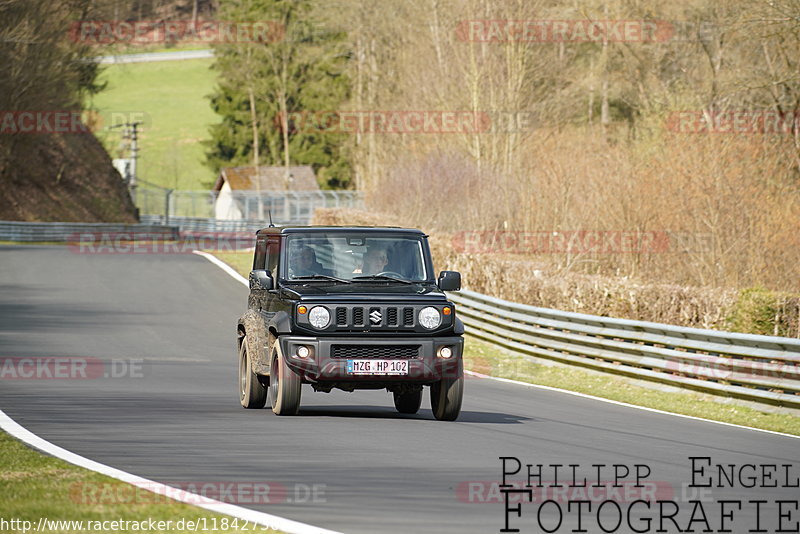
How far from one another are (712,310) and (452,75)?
32.6 meters

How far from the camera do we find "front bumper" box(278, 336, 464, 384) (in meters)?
13.3

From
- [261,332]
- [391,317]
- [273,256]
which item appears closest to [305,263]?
[273,256]

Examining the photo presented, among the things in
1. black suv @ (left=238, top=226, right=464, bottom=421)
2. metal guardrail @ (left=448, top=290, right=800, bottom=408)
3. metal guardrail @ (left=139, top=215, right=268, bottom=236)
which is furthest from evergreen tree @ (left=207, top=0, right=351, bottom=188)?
black suv @ (left=238, top=226, right=464, bottom=421)

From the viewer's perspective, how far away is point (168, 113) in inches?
5684

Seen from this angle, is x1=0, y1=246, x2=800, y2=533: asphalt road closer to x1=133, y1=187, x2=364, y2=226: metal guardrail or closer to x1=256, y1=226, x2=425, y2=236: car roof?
x1=256, y1=226, x2=425, y2=236: car roof

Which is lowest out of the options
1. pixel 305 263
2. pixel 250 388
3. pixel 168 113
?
pixel 250 388

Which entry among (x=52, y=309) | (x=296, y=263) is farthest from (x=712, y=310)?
(x=52, y=309)

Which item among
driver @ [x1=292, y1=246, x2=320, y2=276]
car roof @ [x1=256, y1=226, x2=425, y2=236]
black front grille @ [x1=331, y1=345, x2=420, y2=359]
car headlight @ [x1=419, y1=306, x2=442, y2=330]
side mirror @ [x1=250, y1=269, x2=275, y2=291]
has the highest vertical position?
car roof @ [x1=256, y1=226, x2=425, y2=236]

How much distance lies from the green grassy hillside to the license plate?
113 metres

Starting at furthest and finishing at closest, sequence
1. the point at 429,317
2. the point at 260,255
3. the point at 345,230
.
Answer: the point at 260,255, the point at 345,230, the point at 429,317

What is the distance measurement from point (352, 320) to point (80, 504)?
5426 millimetres

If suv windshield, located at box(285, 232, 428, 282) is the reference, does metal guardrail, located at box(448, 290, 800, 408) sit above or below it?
below

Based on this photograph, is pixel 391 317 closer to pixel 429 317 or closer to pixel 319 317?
pixel 429 317

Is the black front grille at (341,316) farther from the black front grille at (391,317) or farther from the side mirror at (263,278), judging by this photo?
the side mirror at (263,278)
